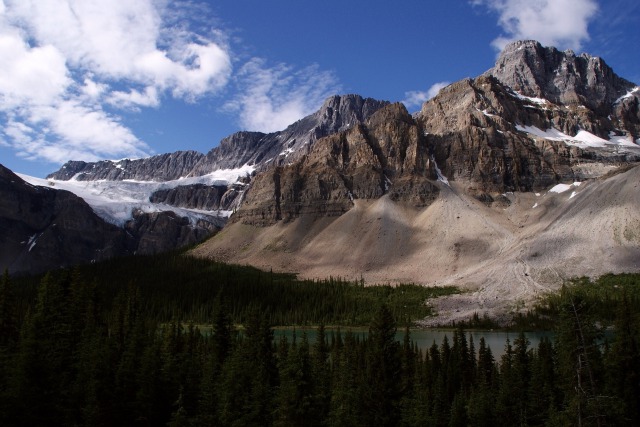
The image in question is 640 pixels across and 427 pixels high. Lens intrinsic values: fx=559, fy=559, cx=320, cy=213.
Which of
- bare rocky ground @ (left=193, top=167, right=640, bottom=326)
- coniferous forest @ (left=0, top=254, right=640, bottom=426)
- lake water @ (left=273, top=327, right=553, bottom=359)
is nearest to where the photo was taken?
coniferous forest @ (left=0, top=254, right=640, bottom=426)

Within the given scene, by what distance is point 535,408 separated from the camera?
4422 centimetres

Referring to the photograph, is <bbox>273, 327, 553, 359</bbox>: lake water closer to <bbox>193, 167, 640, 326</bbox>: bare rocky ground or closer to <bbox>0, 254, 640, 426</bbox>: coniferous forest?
<bbox>193, 167, 640, 326</bbox>: bare rocky ground

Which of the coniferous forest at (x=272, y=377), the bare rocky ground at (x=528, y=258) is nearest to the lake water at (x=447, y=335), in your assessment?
the bare rocky ground at (x=528, y=258)

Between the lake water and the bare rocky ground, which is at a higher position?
the bare rocky ground

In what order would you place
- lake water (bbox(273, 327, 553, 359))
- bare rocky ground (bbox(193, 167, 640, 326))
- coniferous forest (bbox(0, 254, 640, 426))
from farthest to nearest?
bare rocky ground (bbox(193, 167, 640, 326)) < lake water (bbox(273, 327, 553, 359)) < coniferous forest (bbox(0, 254, 640, 426))

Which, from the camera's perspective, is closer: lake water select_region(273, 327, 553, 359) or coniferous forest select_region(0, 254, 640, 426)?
coniferous forest select_region(0, 254, 640, 426)

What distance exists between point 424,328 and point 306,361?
4159 inches

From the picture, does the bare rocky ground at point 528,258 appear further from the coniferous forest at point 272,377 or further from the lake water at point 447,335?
the coniferous forest at point 272,377

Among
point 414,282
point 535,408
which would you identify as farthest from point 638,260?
point 535,408

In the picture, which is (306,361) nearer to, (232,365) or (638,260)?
(232,365)

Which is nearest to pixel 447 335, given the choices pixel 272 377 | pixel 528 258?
pixel 528 258

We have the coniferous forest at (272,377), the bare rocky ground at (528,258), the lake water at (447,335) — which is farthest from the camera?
the bare rocky ground at (528,258)

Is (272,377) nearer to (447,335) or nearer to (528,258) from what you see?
(447,335)

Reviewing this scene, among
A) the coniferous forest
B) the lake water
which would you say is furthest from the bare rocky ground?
the coniferous forest
